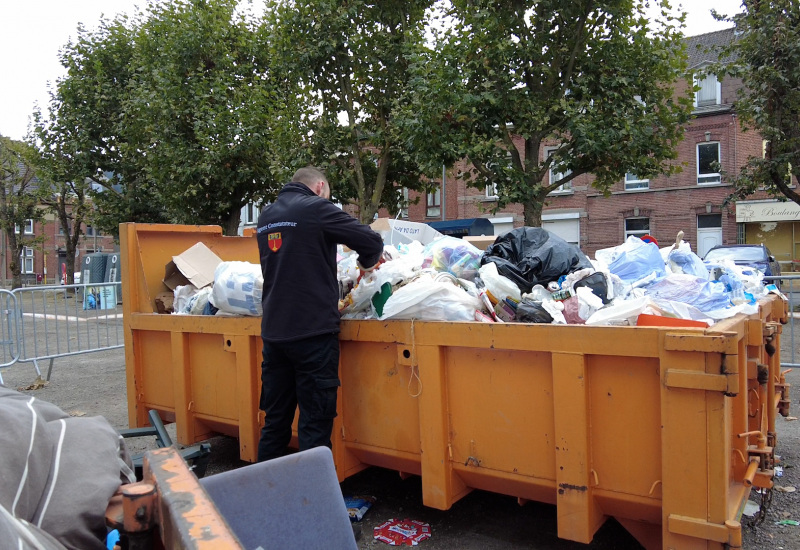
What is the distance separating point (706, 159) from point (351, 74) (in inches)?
802

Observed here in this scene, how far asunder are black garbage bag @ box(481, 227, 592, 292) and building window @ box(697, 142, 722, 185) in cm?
2638

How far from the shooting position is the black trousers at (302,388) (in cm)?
315

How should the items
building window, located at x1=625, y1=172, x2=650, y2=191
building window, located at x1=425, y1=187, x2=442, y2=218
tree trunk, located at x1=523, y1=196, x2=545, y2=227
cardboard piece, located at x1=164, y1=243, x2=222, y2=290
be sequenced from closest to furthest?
cardboard piece, located at x1=164, y1=243, x2=222, y2=290
tree trunk, located at x1=523, y1=196, x2=545, y2=227
building window, located at x1=625, y1=172, x2=650, y2=191
building window, located at x1=425, y1=187, x2=442, y2=218

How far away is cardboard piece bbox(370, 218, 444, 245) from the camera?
659 centimetres

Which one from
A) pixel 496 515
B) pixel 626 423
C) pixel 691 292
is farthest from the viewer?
pixel 496 515

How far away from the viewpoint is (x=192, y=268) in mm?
4711

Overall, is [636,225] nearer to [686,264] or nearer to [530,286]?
[686,264]

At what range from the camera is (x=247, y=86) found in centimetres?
1569

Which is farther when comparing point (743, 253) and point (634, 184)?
point (634, 184)

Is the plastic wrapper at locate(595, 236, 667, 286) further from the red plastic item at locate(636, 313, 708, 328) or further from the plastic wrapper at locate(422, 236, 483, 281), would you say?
the plastic wrapper at locate(422, 236, 483, 281)

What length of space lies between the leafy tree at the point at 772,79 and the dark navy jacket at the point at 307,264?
38.4 feet

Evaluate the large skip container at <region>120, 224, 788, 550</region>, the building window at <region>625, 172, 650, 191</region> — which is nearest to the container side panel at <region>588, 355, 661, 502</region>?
the large skip container at <region>120, 224, 788, 550</region>

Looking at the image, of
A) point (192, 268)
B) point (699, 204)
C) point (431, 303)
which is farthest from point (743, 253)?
point (431, 303)

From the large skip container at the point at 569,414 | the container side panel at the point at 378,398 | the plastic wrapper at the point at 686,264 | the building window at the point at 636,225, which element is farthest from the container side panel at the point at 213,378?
the building window at the point at 636,225
